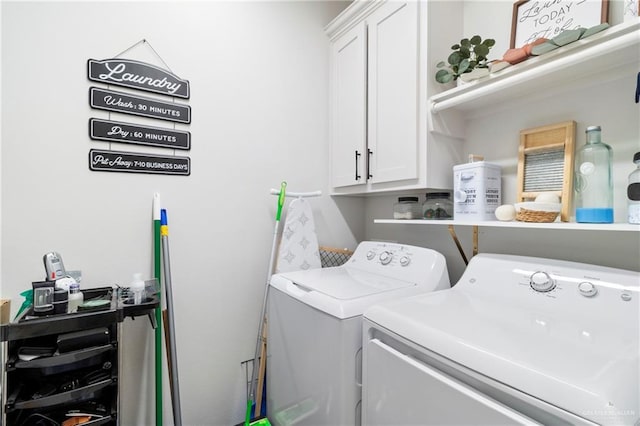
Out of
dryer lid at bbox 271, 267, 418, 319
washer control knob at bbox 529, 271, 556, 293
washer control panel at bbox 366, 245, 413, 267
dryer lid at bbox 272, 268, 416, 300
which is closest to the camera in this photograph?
washer control knob at bbox 529, 271, 556, 293

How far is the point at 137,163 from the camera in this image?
149 cm

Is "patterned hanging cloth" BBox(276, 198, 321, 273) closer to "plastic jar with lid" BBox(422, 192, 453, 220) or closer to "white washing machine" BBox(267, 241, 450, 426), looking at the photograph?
"white washing machine" BBox(267, 241, 450, 426)

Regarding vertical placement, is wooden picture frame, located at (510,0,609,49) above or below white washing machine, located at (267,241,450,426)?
above

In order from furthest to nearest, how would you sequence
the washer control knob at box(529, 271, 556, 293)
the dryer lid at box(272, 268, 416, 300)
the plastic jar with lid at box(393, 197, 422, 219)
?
1. the plastic jar with lid at box(393, 197, 422, 219)
2. the dryer lid at box(272, 268, 416, 300)
3. the washer control knob at box(529, 271, 556, 293)

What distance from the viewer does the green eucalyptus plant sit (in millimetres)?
1283

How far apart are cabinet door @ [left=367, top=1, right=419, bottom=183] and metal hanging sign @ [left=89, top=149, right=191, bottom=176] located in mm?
1051

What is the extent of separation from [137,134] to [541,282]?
5.95 feet

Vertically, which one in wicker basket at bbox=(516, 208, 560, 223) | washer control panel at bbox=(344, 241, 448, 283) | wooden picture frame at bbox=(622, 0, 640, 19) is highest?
wooden picture frame at bbox=(622, 0, 640, 19)

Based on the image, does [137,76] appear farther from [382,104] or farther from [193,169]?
[382,104]

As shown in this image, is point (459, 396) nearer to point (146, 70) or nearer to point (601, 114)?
point (601, 114)

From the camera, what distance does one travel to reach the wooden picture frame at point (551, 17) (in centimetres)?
113

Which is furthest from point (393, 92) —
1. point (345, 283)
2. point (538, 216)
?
point (345, 283)

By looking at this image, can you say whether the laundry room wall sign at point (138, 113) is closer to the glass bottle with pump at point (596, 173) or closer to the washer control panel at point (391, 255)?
the washer control panel at point (391, 255)

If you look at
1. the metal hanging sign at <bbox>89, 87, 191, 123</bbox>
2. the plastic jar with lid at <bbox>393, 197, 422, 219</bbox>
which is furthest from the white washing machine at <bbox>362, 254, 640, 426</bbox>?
the metal hanging sign at <bbox>89, 87, 191, 123</bbox>
